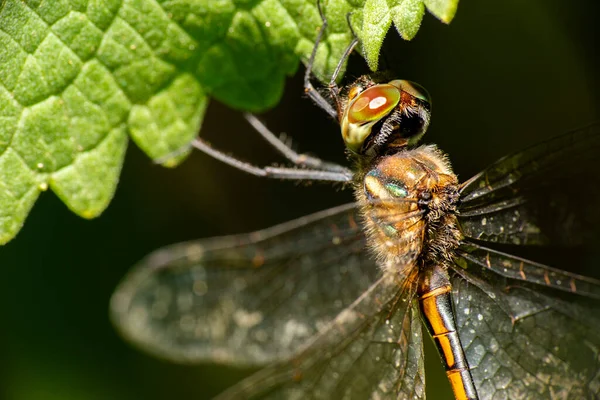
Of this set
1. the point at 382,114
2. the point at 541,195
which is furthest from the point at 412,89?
the point at 541,195

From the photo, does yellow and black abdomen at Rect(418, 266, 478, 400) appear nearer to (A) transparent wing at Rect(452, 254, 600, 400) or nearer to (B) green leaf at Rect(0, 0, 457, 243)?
(A) transparent wing at Rect(452, 254, 600, 400)

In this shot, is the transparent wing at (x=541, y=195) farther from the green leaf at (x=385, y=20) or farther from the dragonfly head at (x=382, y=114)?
the green leaf at (x=385, y=20)

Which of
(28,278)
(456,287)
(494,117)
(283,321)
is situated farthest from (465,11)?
(28,278)

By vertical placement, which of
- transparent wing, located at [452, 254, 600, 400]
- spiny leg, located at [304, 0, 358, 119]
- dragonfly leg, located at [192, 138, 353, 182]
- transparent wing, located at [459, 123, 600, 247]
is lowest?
transparent wing, located at [452, 254, 600, 400]

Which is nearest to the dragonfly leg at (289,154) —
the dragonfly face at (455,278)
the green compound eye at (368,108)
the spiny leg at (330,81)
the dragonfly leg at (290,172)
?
the dragonfly leg at (290,172)

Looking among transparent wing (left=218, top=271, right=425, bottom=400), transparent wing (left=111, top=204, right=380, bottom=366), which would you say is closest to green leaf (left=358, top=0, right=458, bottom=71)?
transparent wing (left=218, top=271, right=425, bottom=400)

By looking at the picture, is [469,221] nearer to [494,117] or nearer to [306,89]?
[306,89]
